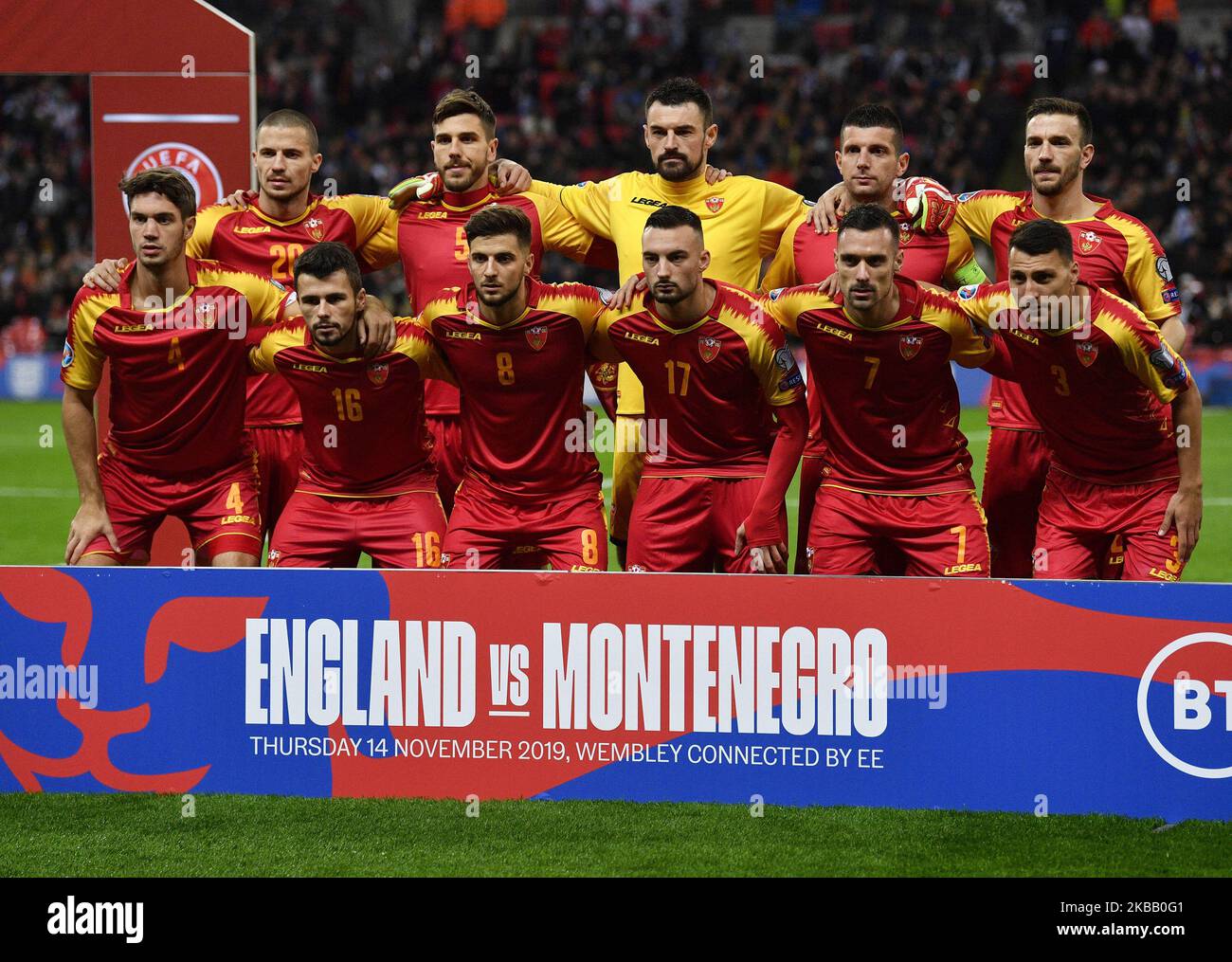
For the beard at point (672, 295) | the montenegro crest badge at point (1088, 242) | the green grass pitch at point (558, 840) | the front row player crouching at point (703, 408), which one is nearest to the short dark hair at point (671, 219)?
the front row player crouching at point (703, 408)

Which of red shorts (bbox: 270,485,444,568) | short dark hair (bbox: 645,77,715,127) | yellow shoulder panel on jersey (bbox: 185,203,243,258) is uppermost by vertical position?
short dark hair (bbox: 645,77,715,127)

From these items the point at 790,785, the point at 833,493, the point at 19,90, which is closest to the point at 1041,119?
the point at 833,493

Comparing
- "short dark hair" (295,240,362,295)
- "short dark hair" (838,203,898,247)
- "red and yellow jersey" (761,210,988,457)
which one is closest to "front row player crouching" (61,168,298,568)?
"short dark hair" (295,240,362,295)

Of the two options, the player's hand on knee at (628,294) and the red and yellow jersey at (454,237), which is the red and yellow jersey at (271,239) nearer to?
the red and yellow jersey at (454,237)

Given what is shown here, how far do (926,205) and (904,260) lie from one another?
0.28 m

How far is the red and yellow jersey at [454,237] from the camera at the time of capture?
7188 millimetres

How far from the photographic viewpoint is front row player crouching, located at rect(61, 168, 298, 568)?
6.46 m

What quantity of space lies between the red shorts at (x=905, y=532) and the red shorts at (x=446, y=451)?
6.08 feet

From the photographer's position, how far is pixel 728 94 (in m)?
25.6

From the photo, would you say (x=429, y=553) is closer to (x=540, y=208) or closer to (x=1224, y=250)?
(x=540, y=208)

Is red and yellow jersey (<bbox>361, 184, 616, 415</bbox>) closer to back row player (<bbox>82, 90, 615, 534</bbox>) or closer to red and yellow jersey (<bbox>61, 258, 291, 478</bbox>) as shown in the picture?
back row player (<bbox>82, 90, 615, 534</bbox>)

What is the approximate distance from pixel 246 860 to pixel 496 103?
21583 mm

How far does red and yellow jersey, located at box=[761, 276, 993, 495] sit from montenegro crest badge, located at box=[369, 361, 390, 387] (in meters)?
1.55

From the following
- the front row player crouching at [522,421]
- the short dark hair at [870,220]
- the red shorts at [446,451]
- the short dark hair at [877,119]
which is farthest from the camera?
the red shorts at [446,451]
